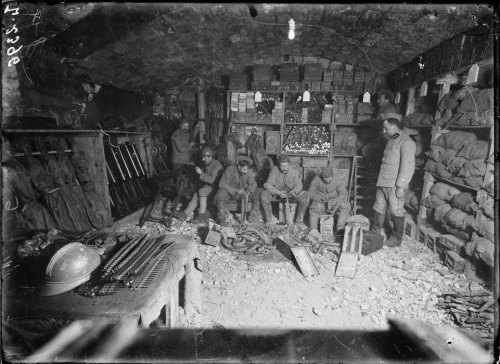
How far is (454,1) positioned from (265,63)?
6.32 metres

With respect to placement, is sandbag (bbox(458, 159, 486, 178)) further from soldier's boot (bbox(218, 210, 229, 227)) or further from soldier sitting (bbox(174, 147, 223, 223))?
soldier sitting (bbox(174, 147, 223, 223))

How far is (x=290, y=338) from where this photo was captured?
10.3 feet

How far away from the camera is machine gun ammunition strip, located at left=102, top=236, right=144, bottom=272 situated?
2.62m

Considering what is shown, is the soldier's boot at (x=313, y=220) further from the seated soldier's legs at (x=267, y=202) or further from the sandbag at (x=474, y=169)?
the sandbag at (x=474, y=169)

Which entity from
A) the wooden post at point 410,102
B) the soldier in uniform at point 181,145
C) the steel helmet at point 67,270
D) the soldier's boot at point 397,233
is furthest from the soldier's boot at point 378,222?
the soldier in uniform at point 181,145

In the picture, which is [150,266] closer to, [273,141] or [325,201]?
[325,201]

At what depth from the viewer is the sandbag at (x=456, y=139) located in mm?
4527

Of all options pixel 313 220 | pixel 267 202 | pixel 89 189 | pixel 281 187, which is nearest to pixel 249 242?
pixel 267 202

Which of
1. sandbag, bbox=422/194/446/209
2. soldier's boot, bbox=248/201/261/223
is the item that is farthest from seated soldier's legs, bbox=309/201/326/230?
sandbag, bbox=422/194/446/209

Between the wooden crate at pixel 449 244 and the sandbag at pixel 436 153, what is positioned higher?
the sandbag at pixel 436 153

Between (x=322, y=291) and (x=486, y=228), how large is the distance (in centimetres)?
257

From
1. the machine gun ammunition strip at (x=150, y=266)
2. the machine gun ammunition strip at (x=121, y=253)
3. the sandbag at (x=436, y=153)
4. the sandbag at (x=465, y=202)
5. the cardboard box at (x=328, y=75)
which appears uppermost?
the cardboard box at (x=328, y=75)

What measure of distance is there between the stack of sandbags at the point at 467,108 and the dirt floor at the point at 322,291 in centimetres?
240

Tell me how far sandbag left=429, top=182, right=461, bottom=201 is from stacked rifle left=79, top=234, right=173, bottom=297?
4930 mm
